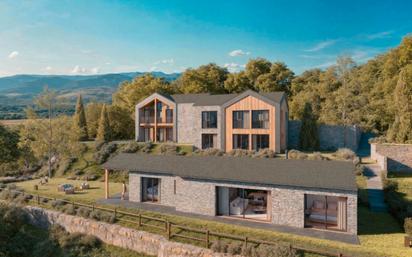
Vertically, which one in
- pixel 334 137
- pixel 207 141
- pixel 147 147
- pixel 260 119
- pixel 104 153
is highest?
pixel 260 119

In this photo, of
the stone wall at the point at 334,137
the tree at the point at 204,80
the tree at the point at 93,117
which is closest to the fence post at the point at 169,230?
the stone wall at the point at 334,137

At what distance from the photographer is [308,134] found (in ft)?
108

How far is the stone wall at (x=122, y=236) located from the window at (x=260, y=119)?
19.1 metres

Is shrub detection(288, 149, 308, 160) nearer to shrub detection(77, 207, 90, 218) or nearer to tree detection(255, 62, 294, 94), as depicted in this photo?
shrub detection(77, 207, 90, 218)

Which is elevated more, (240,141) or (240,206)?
(240,141)

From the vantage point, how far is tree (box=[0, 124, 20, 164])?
3409 centimetres

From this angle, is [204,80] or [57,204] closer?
[57,204]

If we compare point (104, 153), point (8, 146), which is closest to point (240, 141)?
point (104, 153)

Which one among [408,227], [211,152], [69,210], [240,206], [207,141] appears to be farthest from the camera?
[207,141]

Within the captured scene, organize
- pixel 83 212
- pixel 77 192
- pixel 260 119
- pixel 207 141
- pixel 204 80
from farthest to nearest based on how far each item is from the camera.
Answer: pixel 204 80 < pixel 207 141 < pixel 260 119 < pixel 77 192 < pixel 83 212

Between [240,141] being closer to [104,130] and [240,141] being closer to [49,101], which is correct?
[104,130]

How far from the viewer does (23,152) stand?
36031mm

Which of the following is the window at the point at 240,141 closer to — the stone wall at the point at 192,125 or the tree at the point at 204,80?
the stone wall at the point at 192,125

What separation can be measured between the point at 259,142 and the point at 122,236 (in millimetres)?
19477
